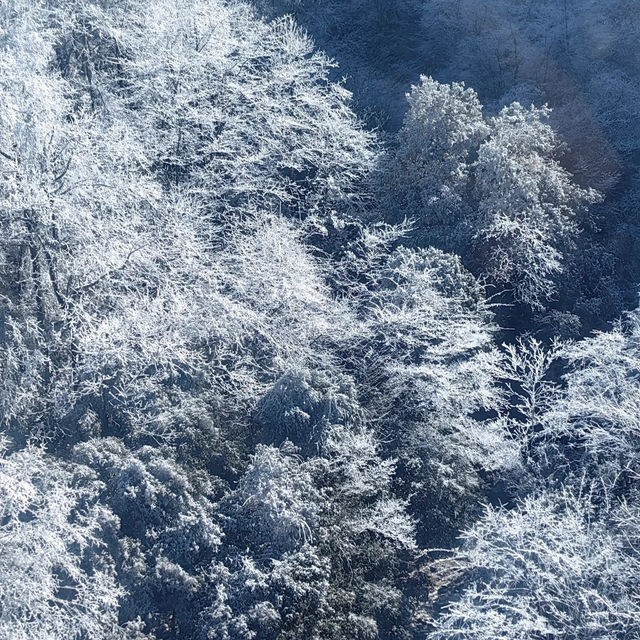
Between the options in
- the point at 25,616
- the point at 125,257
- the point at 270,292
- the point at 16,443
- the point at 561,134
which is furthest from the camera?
the point at 561,134

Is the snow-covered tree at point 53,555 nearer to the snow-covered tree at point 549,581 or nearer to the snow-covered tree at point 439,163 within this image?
the snow-covered tree at point 549,581

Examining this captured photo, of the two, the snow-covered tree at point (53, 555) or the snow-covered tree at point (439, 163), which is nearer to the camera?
the snow-covered tree at point (53, 555)

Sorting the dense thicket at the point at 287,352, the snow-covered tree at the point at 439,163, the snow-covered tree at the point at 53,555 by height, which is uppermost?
the snow-covered tree at the point at 439,163

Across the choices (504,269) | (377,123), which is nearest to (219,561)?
(504,269)

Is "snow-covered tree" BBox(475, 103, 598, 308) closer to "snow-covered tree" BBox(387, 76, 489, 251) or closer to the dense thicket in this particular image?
the dense thicket

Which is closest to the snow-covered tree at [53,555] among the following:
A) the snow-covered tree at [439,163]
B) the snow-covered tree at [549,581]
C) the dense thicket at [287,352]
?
the dense thicket at [287,352]

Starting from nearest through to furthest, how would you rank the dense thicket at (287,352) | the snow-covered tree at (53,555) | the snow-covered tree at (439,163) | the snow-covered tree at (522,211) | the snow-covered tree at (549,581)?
the snow-covered tree at (549,581) < the snow-covered tree at (53,555) < the dense thicket at (287,352) < the snow-covered tree at (522,211) < the snow-covered tree at (439,163)

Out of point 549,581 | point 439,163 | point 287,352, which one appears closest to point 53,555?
point 287,352

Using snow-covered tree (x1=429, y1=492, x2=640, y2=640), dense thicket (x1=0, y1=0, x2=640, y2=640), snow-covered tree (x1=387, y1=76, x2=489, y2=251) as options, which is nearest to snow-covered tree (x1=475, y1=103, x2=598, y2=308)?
dense thicket (x1=0, y1=0, x2=640, y2=640)

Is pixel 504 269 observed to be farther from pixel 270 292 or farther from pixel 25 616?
pixel 25 616
